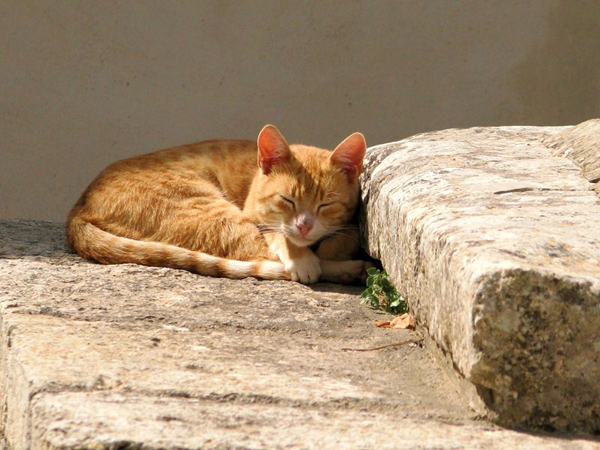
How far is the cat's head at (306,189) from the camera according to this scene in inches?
162

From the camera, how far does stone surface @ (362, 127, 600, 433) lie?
2201 millimetres

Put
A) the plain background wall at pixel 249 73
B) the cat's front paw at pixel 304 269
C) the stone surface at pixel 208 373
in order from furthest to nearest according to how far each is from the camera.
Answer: the plain background wall at pixel 249 73 < the cat's front paw at pixel 304 269 < the stone surface at pixel 208 373

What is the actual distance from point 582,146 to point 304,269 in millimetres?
1188

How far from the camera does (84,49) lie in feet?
19.8

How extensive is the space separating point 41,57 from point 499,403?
15.0ft

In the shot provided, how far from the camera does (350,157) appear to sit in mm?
4195

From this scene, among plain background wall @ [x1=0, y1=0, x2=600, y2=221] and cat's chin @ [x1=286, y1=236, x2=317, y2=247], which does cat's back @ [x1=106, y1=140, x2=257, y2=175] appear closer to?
cat's chin @ [x1=286, y1=236, x2=317, y2=247]

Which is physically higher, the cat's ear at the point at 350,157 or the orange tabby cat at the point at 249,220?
the cat's ear at the point at 350,157

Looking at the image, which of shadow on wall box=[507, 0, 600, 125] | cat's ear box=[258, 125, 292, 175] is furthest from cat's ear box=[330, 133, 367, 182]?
shadow on wall box=[507, 0, 600, 125]

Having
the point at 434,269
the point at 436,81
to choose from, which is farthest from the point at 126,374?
the point at 436,81

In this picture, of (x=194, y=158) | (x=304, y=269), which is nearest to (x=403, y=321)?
(x=304, y=269)

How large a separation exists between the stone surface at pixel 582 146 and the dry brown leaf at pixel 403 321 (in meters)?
0.75

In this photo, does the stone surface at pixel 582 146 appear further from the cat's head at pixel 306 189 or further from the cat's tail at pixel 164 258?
the cat's tail at pixel 164 258

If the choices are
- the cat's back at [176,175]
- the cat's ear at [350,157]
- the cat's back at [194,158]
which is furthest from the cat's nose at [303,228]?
the cat's back at [194,158]
